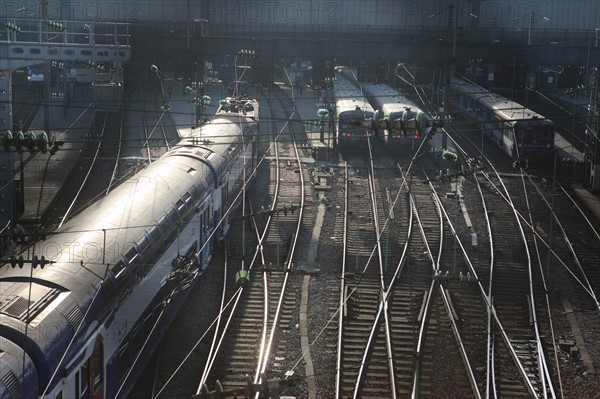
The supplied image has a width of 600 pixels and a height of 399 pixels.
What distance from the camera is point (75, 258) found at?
10578 mm

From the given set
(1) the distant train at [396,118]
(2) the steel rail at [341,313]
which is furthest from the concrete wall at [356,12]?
(2) the steel rail at [341,313]

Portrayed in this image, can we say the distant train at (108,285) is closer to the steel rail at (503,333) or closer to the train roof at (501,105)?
the steel rail at (503,333)

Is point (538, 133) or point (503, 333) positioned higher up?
point (538, 133)

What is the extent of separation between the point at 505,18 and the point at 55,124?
22.9 meters

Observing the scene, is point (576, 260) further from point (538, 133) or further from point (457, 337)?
point (538, 133)

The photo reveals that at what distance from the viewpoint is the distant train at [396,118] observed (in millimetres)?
10164

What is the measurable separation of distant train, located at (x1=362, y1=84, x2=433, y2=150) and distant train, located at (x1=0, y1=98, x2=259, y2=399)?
339 cm

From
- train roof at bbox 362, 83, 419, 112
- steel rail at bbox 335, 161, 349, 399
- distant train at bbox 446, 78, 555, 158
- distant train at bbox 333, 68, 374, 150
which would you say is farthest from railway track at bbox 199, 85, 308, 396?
train roof at bbox 362, 83, 419, 112

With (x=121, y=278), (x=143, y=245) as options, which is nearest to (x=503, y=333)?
(x=143, y=245)

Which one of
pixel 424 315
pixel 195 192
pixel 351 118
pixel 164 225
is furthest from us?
pixel 351 118

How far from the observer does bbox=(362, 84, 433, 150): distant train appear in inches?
400

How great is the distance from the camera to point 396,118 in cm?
1045

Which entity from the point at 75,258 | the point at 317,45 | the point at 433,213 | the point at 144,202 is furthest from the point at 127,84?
the point at 75,258

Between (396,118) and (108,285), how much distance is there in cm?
375
